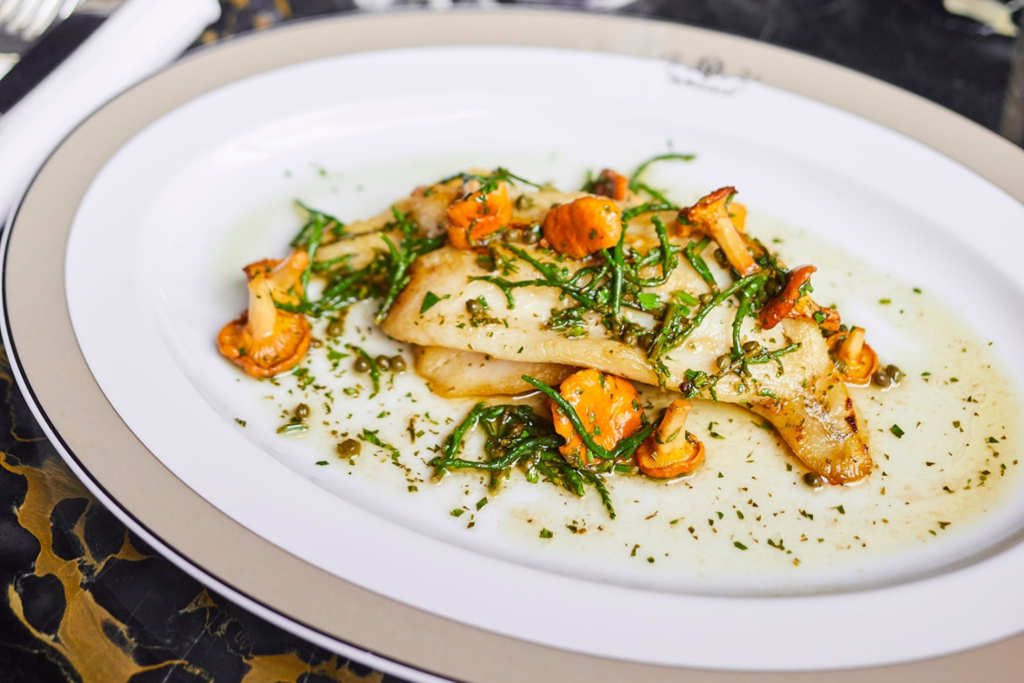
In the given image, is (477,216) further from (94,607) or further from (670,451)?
(94,607)

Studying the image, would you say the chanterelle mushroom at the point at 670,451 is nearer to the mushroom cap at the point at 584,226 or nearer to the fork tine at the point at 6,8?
the mushroom cap at the point at 584,226

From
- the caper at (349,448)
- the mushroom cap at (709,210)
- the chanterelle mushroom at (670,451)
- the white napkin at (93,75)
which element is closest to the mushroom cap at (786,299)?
the mushroom cap at (709,210)

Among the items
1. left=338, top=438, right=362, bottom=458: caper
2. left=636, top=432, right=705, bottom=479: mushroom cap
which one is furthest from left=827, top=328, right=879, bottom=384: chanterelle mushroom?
left=338, top=438, right=362, bottom=458: caper

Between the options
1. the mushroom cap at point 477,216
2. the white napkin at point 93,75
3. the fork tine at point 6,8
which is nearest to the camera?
the mushroom cap at point 477,216

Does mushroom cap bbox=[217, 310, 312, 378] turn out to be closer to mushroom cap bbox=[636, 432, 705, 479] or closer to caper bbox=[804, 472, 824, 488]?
mushroom cap bbox=[636, 432, 705, 479]

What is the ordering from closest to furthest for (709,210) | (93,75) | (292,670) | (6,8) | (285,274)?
(292,670) < (709,210) < (285,274) < (93,75) < (6,8)

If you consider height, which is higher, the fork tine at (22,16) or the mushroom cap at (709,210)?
the mushroom cap at (709,210)

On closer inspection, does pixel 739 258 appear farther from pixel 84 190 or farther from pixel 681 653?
pixel 84 190

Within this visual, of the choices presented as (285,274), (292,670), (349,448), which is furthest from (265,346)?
(292,670)
